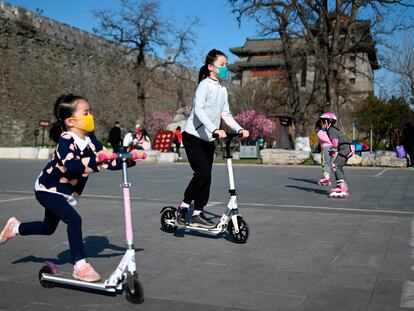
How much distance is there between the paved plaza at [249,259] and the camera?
11.3ft

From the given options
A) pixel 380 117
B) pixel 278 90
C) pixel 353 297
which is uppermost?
pixel 278 90

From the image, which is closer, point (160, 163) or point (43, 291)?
point (43, 291)

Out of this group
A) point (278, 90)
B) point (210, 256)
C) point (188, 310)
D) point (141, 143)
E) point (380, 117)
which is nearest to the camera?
point (188, 310)

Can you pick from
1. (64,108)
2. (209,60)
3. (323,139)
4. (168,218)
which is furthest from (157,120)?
(64,108)

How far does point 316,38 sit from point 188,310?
26187 mm

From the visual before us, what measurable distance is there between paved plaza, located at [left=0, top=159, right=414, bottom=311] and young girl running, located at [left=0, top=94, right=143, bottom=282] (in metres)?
0.36

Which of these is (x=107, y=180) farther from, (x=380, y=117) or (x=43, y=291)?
(x=380, y=117)

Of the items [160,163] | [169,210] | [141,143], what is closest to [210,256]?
[169,210]

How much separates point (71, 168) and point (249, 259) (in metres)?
1.78

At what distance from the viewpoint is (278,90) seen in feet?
144

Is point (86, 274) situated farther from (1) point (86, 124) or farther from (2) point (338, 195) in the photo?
(2) point (338, 195)

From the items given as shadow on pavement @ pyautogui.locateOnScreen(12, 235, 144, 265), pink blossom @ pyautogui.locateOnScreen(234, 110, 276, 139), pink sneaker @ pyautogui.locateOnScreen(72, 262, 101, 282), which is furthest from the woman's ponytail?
pink blossom @ pyautogui.locateOnScreen(234, 110, 276, 139)

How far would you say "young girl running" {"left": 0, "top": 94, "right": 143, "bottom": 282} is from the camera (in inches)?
145

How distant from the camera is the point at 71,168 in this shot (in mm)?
3676
